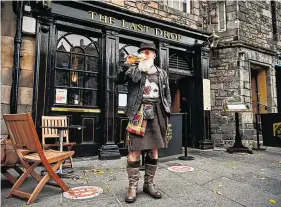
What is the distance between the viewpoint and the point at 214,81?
8586 millimetres

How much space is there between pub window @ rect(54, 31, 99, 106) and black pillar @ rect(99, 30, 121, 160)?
0.35m

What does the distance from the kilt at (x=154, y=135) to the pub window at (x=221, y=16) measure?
7257 mm

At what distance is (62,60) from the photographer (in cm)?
575

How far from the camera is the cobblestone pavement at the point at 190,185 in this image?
9.00 feet

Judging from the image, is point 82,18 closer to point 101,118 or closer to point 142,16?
point 142,16

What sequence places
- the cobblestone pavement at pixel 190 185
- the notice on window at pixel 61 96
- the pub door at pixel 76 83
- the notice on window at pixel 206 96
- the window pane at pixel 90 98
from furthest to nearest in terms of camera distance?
the notice on window at pixel 206 96
the window pane at pixel 90 98
the notice on window at pixel 61 96
the pub door at pixel 76 83
the cobblestone pavement at pixel 190 185

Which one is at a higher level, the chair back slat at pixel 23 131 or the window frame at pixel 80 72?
the window frame at pixel 80 72

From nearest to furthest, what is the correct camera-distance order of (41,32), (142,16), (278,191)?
1. (278,191)
2. (41,32)
3. (142,16)

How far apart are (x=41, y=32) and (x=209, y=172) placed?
511 cm

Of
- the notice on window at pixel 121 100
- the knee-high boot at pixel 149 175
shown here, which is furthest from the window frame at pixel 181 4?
the knee-high boot at pixel 149 175

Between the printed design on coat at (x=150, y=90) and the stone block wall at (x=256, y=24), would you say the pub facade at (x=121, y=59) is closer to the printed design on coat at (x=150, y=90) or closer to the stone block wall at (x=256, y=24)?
the stone block wall at (x=256, y=24)

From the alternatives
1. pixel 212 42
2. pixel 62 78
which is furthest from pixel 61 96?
pixel 212 42

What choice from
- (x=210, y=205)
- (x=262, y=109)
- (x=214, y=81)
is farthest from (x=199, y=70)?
(x=210, y=205)

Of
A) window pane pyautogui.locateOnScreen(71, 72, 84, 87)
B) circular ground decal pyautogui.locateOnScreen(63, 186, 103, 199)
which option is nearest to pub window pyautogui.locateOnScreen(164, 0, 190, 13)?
window pane pyautogui.locateOnScreen(71, 72, 84, 87)
